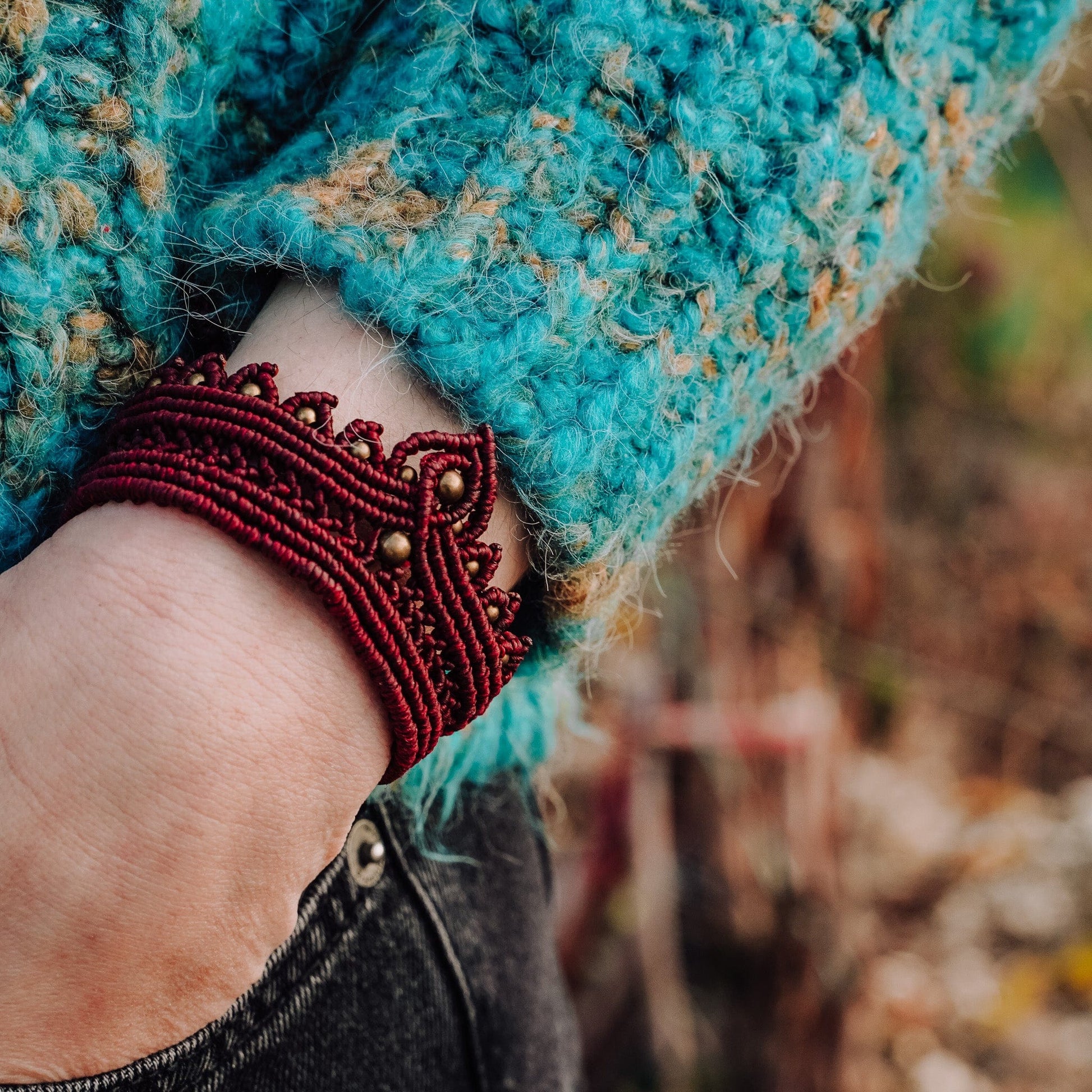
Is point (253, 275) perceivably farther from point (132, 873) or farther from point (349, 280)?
point (132, 873)

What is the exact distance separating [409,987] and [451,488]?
18.9 inches

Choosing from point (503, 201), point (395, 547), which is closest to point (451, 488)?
point (395, 547)

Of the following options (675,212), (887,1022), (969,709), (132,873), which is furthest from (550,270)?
(969,709)

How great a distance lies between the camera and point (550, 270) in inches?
21.6

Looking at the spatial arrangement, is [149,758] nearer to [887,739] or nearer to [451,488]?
[451,488]

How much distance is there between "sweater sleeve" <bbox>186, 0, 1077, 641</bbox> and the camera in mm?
540

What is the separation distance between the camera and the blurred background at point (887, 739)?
6.70ft

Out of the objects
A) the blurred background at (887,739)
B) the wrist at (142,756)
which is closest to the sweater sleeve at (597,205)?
the wrist at (142,756)

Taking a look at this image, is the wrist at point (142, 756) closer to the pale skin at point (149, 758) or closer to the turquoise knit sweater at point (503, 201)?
the pale skin at point (149, 758)

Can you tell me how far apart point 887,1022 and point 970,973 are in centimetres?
25

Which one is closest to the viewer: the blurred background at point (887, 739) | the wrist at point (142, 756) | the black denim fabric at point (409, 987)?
the wrist at point (142, 756)

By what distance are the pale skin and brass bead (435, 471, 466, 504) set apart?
0.06 metres

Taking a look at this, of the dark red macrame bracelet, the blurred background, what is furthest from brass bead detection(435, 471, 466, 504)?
the blurred background

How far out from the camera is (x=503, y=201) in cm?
54
